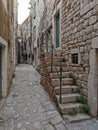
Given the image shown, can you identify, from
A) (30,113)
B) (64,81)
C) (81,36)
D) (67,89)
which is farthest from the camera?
(64,81)

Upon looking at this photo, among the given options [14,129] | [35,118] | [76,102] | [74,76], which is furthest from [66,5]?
[14,129]

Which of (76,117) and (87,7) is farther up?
(87,7)

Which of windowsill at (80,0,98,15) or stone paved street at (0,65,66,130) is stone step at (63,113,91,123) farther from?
windowsill at (80,0,98,15)

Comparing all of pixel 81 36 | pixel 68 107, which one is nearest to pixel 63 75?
pixel 81 36

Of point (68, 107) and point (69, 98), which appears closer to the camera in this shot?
point (68, 107)

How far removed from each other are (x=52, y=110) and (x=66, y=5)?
374 cm

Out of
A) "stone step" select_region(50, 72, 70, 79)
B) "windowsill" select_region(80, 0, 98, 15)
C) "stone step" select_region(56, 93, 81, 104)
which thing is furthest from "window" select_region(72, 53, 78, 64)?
"windowsill" select_region(80, 0, 98, 15)

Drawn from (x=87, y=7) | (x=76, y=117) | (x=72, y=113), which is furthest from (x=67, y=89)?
(x=87, y=7)

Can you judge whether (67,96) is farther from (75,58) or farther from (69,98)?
(75,58)

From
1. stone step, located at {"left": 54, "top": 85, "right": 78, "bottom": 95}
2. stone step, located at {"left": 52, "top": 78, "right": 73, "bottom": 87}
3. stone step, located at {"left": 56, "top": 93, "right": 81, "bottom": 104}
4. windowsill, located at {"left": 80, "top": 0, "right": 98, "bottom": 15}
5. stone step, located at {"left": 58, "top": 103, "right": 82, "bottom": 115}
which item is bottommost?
stone step, located at {"left": 58, "top": 103, "right": 82, "bottom": 115}

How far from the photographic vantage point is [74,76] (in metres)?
5.66

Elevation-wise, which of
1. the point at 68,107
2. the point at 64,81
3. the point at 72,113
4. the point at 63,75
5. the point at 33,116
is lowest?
the point at 33,116

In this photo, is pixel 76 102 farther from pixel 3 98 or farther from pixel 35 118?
pixel 3 98

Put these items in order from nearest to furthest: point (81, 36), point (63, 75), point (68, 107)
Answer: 1. point (68, 107)
2. point (81, 36)
3. point (63, 75)
